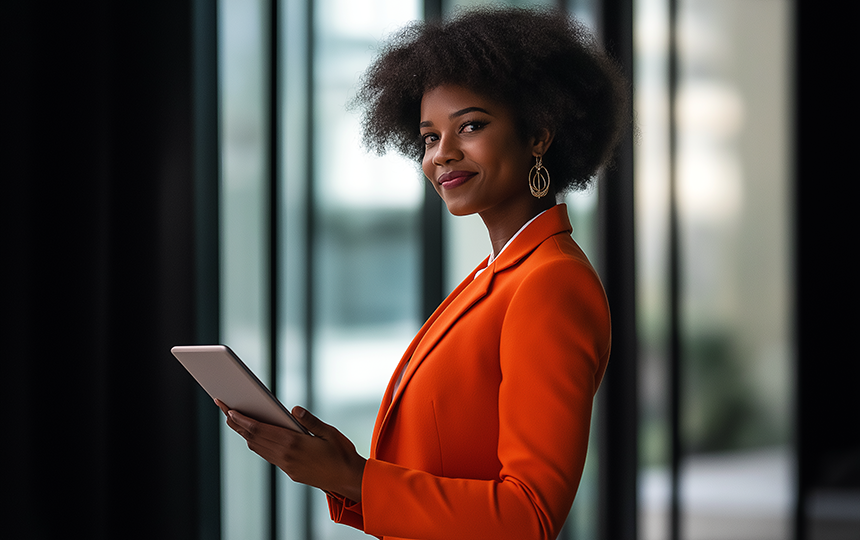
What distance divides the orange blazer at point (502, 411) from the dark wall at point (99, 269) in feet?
5.35

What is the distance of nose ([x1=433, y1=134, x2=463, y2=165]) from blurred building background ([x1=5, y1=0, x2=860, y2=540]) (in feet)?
5.42

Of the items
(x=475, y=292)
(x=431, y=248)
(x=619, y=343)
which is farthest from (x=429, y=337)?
(x=619, y=343)

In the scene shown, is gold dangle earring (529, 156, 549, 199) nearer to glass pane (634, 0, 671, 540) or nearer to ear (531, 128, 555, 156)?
ear (531, 128, 555, 156)

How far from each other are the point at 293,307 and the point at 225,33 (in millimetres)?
1122

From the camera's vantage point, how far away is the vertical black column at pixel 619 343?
338cm

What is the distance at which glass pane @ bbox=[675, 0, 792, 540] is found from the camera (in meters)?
3.35

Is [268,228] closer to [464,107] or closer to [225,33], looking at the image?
[225,33]

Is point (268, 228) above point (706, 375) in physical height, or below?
above

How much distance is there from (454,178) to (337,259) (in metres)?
2.03

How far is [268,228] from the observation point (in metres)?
2.86

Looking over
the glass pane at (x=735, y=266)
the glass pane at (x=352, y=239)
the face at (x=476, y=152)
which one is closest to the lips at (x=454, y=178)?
the face at (x=476, y=152)
